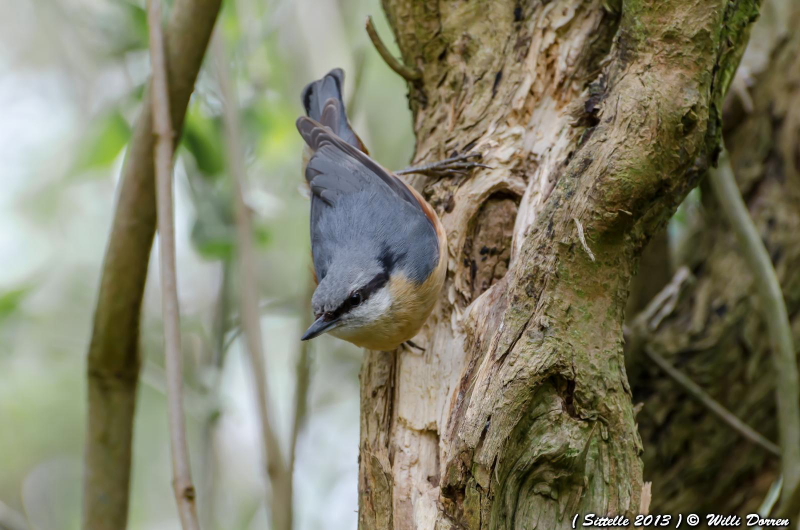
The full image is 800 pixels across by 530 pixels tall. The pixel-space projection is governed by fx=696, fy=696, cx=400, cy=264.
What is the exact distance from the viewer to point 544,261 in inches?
73.9

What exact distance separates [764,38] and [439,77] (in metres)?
1.84

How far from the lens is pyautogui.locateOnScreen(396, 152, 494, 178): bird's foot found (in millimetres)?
2453

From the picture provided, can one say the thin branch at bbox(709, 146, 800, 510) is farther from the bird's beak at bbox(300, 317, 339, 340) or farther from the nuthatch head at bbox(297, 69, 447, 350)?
the bird's beak at bbox(300, 317, 339, 340)

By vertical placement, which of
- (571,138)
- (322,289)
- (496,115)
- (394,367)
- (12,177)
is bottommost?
(394,367)

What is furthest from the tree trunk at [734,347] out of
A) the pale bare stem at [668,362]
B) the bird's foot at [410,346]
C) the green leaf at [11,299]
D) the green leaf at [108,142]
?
the green leaf at [11,299]

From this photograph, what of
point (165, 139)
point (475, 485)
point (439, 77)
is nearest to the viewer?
point (475, 485)

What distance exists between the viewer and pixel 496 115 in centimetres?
251

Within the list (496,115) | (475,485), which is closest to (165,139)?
(496,115)

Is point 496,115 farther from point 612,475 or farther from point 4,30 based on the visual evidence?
point 4,30

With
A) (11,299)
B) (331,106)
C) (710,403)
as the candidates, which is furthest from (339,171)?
(710,403)

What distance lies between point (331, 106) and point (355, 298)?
112cm

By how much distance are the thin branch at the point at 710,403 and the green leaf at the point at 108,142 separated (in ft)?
8.09

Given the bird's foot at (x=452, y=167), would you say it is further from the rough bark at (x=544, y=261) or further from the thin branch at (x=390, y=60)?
the thin branch at (x=390, y=60)

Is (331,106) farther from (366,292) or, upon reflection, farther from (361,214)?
(366,292)
